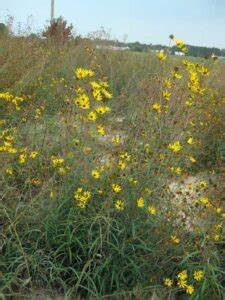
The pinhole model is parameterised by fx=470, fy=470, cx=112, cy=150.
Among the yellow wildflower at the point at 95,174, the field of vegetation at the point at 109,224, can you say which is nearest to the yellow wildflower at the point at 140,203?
→ the field of vegetation at the point at 109,224

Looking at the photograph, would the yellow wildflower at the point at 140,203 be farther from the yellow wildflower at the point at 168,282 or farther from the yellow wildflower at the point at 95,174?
the yellow wildflower at the point at 168,282

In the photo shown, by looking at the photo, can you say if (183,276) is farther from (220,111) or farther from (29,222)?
(220,111)

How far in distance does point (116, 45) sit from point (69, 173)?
21.4ft

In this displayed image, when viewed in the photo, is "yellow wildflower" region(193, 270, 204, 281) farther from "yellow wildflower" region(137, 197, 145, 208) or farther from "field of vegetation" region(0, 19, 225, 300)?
"yellow wildflower" region(137, 197, 145, 208)

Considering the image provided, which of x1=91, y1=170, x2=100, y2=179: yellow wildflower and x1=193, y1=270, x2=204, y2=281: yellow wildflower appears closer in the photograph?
x1=193, y1=270, x2=204, y2=281: yellow wildflower

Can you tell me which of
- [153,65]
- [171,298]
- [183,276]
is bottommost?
[171,298]

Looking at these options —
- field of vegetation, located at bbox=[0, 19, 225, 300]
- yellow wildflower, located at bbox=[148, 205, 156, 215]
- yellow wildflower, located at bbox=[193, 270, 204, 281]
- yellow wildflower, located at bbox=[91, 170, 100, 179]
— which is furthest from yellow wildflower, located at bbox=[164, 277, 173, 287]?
yellow wildflower, located at bbox=[91, 170, 100, 179]

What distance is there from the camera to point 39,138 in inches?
154

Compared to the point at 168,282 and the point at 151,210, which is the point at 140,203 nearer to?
the point at 151,210

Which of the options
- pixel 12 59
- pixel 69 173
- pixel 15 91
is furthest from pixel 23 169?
pixel 12 59

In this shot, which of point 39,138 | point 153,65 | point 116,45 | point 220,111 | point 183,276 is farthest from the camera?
point 116,45

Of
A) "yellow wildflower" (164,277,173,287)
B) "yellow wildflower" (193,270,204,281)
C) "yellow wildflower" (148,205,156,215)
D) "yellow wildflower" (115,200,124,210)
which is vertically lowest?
"yellow wildflower" (164,277,173,287)

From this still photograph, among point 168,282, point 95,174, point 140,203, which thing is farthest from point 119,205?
point 168,282

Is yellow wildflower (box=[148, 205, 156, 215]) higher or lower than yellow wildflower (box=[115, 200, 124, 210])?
lower
